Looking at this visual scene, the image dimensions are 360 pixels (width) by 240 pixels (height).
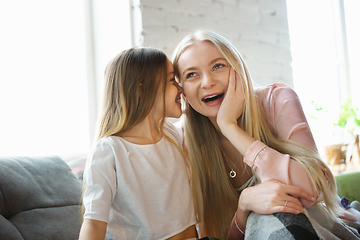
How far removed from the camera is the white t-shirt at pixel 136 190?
93cm

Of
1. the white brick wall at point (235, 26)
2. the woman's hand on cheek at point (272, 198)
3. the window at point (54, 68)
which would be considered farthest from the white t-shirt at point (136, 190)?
the window at point (54, 68)

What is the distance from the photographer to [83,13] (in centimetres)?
218

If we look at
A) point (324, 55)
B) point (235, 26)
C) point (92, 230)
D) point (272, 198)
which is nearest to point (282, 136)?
point (272, 198)

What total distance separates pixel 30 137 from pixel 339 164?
2.30 meters

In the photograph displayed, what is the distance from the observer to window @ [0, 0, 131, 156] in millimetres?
1930

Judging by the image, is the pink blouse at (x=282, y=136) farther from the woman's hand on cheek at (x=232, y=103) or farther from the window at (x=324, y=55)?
the window at (x=324, y=55)

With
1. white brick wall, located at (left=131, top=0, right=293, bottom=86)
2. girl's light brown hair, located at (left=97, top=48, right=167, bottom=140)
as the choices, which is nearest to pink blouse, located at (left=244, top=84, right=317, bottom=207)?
girl's light brown hair, located at (left=97, top=48, right=167, bottom=140)

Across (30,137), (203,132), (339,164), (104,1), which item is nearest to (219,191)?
(203,132)

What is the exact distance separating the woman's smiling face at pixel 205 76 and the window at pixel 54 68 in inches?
31.8

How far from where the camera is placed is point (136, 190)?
0.99 m

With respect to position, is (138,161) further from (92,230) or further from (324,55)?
(324,55)

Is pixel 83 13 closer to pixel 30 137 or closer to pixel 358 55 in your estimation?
pixel 30 137

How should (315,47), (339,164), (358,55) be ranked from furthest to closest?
(358,55) → (315,47) → (339,164)

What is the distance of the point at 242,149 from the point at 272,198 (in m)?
0.20
